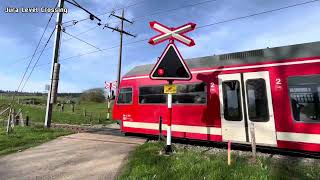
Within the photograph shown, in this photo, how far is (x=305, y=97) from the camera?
8.55 meters

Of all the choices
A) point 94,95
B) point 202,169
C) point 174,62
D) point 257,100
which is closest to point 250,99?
point 257,100

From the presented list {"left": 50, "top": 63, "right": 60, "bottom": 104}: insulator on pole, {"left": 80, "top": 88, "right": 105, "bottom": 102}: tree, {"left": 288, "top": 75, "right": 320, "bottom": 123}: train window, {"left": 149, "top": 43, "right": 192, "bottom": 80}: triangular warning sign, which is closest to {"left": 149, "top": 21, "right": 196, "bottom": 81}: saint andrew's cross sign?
{"left": 149, "top": 43, "right": 192, "bottom": 80}: triangular warning sign

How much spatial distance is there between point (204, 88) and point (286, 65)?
2928 millimetres

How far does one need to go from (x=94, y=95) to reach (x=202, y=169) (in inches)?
2880

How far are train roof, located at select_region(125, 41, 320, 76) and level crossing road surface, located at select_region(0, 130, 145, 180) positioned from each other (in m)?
4.09

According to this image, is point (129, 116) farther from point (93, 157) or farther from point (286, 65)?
point (286, 65)

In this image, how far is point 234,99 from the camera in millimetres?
10000

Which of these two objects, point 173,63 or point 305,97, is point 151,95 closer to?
point 173,63

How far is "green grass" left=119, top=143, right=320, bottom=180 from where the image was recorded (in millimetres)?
5938

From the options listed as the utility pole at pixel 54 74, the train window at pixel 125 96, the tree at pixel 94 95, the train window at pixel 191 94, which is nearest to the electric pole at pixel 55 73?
the utility pole at pixel 54 74

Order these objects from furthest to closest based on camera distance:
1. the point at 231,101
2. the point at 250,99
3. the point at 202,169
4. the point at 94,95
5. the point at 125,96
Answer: the point at 94,95 < the point at 125,96 < the point at 231,101 < the point at 250,99 < the point at 202,169

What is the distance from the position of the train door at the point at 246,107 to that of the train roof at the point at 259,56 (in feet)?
1.68

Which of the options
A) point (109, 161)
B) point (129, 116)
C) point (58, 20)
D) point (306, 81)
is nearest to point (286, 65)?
point (306, 81)

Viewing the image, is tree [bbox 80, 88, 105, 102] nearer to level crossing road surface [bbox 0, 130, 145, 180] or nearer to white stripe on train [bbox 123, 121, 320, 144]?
white stripe on train [bbox 123, 121, 320, 144]
